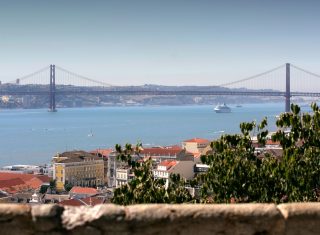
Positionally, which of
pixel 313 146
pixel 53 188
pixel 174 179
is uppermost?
pixel 313 146

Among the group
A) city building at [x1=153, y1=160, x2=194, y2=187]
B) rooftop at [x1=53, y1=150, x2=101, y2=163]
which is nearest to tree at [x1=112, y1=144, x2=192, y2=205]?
city building at [x1=153, y1=160, x2=194, y2=187]

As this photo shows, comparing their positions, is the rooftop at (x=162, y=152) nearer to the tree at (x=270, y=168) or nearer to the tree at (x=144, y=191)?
the tree at (x=144, y=191)

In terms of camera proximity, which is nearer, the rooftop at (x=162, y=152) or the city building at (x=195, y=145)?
the rooftop at (x=162, y=152)

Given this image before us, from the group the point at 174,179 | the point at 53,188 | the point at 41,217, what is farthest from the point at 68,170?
the point at 41,217

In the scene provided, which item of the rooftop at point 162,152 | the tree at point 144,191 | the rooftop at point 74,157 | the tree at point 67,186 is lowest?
the tree at point 67,186

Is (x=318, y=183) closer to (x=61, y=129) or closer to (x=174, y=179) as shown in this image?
(x=174, y=179)

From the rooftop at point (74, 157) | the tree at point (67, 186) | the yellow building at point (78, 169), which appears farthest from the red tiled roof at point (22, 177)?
the rooftop at point (74, 157)
